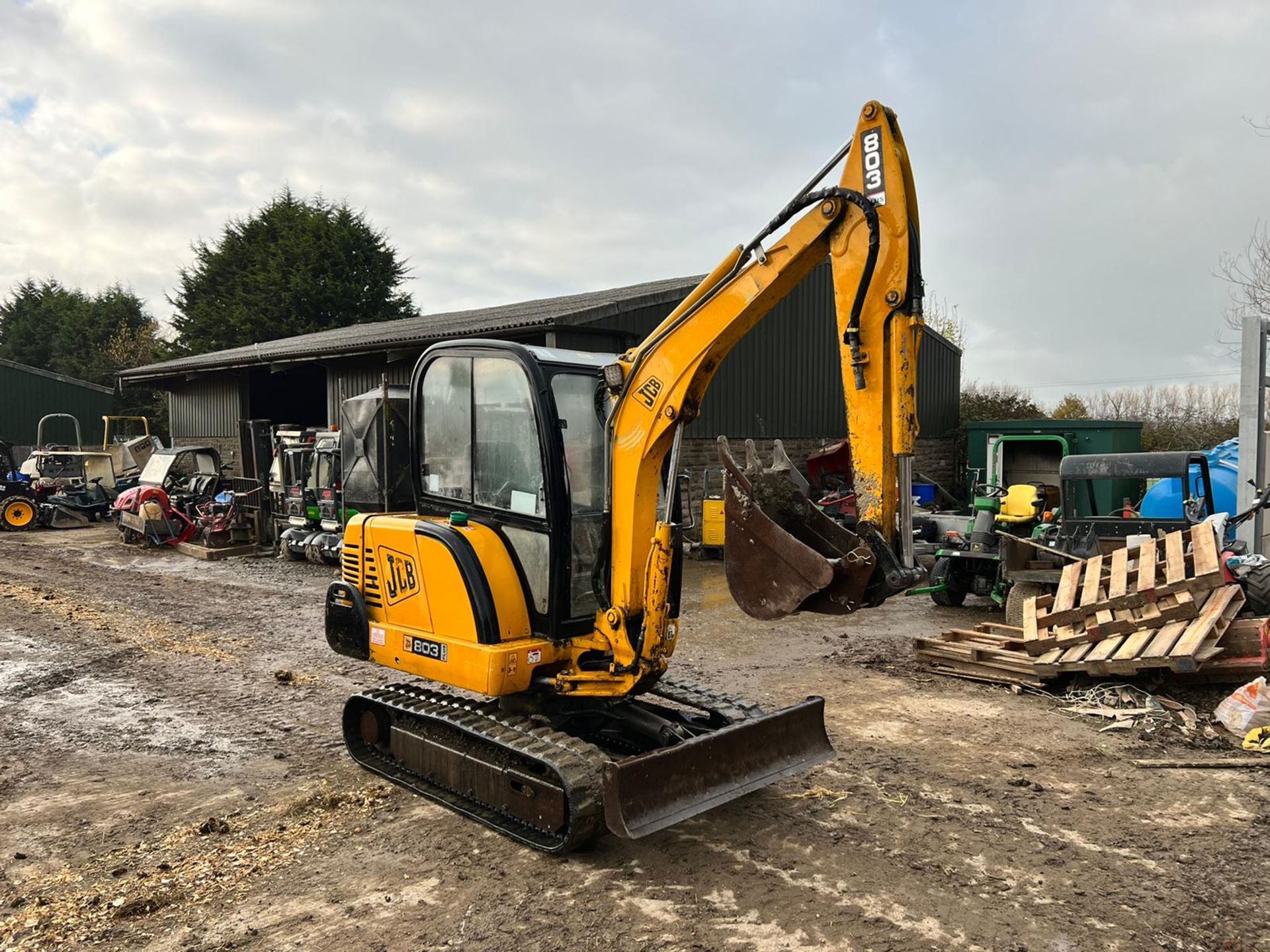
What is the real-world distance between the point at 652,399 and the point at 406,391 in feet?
6.14

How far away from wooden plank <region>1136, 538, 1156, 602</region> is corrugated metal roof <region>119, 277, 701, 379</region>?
26.2 ft

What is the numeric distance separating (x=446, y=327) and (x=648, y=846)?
13.8 metres

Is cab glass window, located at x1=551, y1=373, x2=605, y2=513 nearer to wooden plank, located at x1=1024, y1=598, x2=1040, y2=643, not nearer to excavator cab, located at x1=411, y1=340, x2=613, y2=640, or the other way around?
excavator cab, located at x1=411, y1=340, x2=613, y2=640

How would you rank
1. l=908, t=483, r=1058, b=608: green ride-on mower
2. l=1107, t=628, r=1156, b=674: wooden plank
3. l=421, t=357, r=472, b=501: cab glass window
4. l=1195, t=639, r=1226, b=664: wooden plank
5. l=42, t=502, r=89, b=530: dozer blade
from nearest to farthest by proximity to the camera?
1. l=421, t=357, r=472, b=501: cab glass window
2. l=1195, t=639, r=1226, b=664: wooden plank
3. l=1107, t=628, r=1156, b=674: wooden plank
4. l=908, t=483, r=1058, b=608: green ride-on mower
5. l=42, t=502, r=89, b=530: dozer blade

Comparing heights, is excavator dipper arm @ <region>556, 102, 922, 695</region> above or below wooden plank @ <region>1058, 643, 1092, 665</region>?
above

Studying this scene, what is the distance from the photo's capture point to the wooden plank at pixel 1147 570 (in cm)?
690

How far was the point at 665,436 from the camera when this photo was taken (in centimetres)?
427

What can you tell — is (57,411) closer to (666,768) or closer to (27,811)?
(27,811)

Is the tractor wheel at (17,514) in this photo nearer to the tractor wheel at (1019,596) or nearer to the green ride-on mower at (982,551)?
the green ride-on mower at (982,551)

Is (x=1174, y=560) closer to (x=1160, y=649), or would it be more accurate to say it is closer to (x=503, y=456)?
(x=1160, y=649)

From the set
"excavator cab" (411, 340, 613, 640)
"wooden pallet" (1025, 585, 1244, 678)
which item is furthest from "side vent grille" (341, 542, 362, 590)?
"wooden pallet" (1025, 585, 1244, 678)

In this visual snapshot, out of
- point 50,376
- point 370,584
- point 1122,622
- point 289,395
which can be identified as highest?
point 50,376

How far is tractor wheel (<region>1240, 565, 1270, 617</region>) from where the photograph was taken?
23.2 ft

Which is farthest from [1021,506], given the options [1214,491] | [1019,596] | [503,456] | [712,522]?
[503,456]
